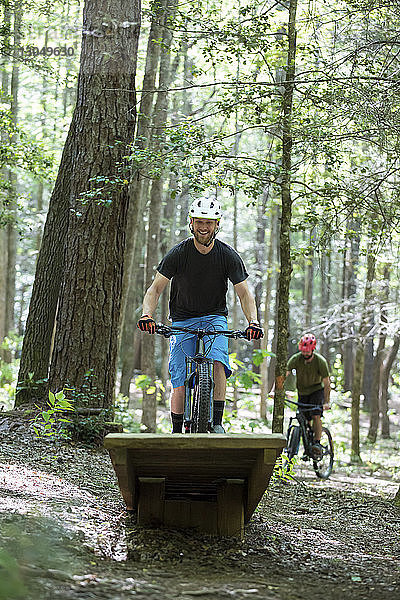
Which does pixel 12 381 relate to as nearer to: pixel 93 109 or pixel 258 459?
pixel 93 109

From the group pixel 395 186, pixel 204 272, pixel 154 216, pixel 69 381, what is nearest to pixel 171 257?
pixel 204 272

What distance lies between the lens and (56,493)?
5629 mm

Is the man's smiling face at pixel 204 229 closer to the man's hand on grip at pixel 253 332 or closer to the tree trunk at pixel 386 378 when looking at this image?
the man's hand on grip at pixel 253 332

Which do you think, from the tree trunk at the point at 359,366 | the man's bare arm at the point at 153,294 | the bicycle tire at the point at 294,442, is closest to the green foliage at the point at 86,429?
the man's bare arm at the point at 153,294

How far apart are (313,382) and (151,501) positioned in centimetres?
726

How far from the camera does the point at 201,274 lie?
20.2ft

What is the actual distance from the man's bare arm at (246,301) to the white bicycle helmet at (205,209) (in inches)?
26.1

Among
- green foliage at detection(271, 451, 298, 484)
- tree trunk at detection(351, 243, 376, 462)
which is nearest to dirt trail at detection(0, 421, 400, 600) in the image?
green foliage at detection(271, 451, 298, 484)

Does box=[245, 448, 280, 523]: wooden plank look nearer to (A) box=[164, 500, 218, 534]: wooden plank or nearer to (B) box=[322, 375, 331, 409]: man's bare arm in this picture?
(A) box=[164, 500, 218, 534]: wooden plank

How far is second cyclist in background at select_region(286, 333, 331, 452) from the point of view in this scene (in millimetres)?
11664

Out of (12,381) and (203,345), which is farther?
(12,381)

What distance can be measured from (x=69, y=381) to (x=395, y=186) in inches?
205

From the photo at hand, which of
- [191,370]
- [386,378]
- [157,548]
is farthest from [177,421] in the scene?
[386,378]

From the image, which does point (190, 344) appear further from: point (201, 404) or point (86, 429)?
point (86, 429)
